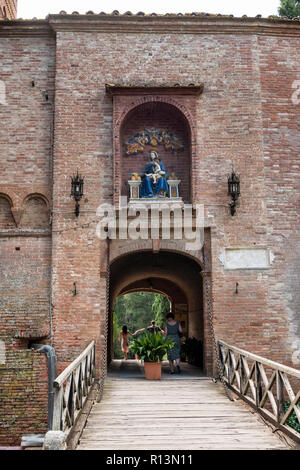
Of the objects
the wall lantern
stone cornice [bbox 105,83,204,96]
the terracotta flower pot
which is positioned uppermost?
stone cornice [bbox 105,83,204,96]

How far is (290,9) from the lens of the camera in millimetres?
16469

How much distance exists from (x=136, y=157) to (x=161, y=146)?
2.18 ft

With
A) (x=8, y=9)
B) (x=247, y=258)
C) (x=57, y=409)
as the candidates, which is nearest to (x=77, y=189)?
(x=247, y=258)

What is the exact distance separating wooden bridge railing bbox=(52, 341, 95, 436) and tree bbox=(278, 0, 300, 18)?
13863 millimetres

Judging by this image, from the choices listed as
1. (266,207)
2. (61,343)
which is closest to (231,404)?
(61,343)

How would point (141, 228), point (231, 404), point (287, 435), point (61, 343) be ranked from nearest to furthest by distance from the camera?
point (287, 435)
point (231, 404)
point (61, 343)
point (141, 228)

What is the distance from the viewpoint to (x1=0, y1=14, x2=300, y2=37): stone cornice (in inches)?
428

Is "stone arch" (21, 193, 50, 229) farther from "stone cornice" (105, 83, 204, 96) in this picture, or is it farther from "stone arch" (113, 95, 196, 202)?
"stone cornice" (105, 83, 204, 96)

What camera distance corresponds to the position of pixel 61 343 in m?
9.69

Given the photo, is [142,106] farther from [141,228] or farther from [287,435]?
[287,435]

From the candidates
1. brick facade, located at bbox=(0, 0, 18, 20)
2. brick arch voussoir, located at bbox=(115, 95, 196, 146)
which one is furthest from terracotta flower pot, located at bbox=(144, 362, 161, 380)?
brick facade, located at bbox=(0, 0, 18, 20)

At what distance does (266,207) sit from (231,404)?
4631 millimetres

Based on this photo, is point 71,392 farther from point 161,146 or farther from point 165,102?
point 165,102

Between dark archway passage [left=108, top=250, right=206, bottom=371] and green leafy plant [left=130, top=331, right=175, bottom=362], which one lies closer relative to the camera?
green leafy plant [left=130, top=331, right=175, bottom=362]
